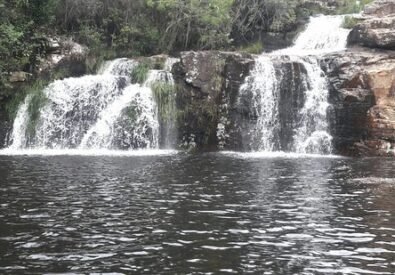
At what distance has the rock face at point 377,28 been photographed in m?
29.4

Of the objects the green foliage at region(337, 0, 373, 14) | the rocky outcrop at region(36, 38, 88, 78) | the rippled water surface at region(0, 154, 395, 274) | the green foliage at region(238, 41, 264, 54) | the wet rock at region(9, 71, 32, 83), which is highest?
the green foliage at region(337, 0, 373, 14)

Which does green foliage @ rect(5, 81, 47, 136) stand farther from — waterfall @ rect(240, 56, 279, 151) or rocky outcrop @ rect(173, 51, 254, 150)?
waterfall @ rect(240, 56, 279, 151)

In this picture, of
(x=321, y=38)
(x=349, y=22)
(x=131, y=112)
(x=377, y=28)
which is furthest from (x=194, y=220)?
(x=349, y=22)

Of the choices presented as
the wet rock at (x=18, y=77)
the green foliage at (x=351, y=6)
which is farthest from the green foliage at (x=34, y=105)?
the green foliage at (x=351, y=6)

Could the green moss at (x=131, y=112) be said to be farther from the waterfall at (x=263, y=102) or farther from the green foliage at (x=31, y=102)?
the waterfall at (x=263, y=102)

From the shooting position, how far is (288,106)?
28.0 metres

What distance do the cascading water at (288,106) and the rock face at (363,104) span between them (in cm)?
72

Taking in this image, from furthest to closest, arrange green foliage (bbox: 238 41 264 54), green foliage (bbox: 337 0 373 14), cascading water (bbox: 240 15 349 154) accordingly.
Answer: green foliage (bbox: 337 0 373 14), green foliage (bbox: 238 41 264 54), cascading water (bbox: 240 15 349 154)

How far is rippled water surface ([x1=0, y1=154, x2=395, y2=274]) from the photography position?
856 centimetres

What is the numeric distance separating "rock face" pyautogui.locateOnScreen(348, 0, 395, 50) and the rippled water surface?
1261 centimetres

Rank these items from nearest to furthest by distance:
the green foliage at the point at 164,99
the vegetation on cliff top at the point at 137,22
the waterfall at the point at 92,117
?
the waterfall at the point at 92,117, the green foliage at the point at 164,99, the vegetation on cliff top at the point at 137,22

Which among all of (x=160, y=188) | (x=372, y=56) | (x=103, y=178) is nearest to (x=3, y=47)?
(x=103, y=178)

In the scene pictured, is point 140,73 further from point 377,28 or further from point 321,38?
point 377,28

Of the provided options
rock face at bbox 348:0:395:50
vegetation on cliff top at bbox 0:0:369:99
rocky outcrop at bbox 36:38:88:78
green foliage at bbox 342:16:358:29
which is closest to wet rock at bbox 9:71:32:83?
rocky outcrop at bbox 36:38:88:78
